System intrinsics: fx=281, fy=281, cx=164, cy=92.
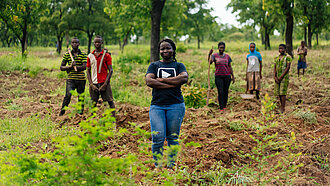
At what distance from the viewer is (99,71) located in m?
5.56

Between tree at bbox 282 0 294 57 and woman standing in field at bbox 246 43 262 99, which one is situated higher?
tree at bbox 282 0 294 57

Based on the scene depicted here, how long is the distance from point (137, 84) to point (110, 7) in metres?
5.74

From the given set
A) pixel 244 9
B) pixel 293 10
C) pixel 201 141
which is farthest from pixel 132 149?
pixel 244 9

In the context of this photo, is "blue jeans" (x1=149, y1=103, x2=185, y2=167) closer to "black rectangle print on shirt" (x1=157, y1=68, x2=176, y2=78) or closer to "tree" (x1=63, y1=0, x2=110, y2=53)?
"black rectangle print on shirt" (x1=157, y1=68, x2=176, y2=78)

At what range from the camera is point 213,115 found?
7270mm

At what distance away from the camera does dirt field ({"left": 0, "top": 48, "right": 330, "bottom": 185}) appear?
4.29 m

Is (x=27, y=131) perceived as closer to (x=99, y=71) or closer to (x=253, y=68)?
(x=99, y=71)

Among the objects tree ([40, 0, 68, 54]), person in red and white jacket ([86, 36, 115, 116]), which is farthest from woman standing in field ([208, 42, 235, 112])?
tree ([40, 0, 68, 54])

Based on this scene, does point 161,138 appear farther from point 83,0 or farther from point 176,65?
point 83,0

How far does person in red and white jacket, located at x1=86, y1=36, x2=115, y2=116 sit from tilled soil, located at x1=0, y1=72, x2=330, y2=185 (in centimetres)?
89

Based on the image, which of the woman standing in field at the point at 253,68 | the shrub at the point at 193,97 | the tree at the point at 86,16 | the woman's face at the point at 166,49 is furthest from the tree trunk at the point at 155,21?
the tree at the point at 86,16

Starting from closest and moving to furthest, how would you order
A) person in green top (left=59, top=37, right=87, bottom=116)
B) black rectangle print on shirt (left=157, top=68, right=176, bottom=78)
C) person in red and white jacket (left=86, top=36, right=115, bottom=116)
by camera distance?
black rectangle print on shirt (left=157, top=68, right=176, bottom=78) < person in red and white jacket (left=86, top=36, right=115, bottom=116) < person in green top (left=59, top=37, right=87, bottom=116)

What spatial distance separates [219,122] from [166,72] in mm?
2804

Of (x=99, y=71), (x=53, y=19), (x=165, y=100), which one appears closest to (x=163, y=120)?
(x=165, y=100)
